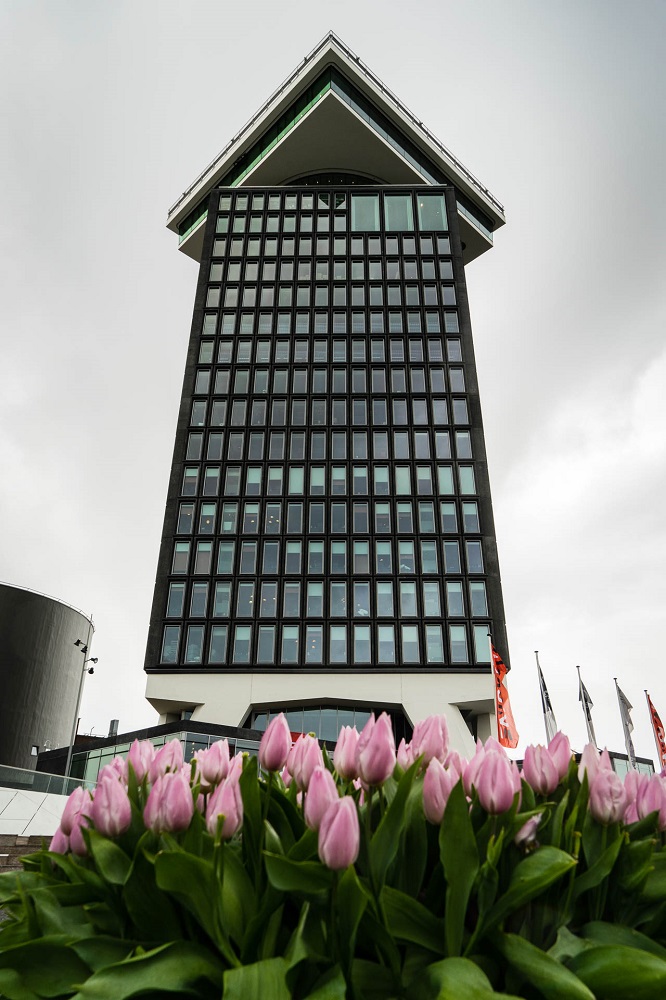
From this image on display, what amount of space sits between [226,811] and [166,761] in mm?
678

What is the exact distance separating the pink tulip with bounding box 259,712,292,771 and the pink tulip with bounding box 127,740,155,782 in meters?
0.42

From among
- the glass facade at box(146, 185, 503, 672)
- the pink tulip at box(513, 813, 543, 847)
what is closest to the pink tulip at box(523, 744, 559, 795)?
the pink tulip at box(513, 813, 543, 847)

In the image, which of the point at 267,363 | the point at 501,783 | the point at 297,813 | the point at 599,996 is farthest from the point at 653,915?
the point at 267,363

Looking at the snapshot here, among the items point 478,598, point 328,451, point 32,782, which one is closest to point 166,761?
point 32,782

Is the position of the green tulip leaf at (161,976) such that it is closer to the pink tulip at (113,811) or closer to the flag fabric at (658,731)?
the pink tulip at (113,811)

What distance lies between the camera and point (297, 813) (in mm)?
2314

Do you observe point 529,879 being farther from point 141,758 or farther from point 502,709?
point 502,709

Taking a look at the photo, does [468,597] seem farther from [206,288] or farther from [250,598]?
[206,288]

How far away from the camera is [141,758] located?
2.71 m

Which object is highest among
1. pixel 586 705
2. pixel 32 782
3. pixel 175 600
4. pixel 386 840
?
pixel 175 600

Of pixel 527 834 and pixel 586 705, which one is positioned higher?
pixel 586 705

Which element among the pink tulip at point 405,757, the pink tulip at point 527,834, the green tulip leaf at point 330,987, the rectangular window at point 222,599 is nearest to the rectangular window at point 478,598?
the rectangular window at point 222,599

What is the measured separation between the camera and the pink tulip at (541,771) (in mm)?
2467

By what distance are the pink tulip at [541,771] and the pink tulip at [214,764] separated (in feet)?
3.66
